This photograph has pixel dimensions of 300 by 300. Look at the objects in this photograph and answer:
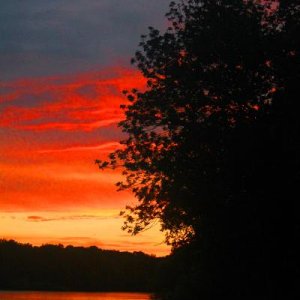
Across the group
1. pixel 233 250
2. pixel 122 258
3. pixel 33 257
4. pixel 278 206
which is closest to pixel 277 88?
pixel 278 206

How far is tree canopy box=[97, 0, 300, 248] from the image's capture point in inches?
1024

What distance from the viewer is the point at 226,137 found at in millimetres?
26469

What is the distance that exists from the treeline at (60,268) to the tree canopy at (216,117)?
12191cm

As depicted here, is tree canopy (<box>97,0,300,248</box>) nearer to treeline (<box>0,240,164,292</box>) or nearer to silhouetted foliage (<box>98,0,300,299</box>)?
silhouetted foliage (<box>98,0,300,299</box>)

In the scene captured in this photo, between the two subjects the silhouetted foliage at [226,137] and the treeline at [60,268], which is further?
the treeline at [60,268]

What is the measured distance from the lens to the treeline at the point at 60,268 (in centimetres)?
15555

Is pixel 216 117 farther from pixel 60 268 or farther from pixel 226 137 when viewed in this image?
pixel 60 268

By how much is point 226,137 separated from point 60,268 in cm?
14150

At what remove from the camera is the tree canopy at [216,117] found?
2600 cm

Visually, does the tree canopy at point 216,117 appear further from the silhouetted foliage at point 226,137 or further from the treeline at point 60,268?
the treeline at point 60,268

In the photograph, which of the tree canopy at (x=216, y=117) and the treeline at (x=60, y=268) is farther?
the treeline at (x=60, y=268)

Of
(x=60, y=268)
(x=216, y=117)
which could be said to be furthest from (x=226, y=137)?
(x=60, y=268)

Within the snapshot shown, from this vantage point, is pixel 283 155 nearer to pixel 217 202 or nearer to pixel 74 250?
pixel 217 202

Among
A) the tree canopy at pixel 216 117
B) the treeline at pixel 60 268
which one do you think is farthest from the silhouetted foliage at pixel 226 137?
the treeline at pixel 60 268
